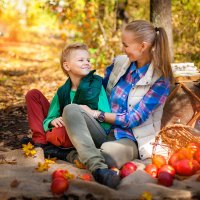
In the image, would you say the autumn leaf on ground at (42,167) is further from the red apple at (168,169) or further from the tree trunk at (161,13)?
the tree trunk at (161,13)

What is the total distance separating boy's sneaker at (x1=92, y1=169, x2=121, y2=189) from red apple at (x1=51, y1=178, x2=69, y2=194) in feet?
0.85

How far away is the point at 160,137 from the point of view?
386 centimetres

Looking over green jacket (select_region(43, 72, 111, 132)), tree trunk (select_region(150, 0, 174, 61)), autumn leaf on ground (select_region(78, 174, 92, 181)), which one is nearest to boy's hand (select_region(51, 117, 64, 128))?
green jacket (select_region(43, 72, 111, 132))

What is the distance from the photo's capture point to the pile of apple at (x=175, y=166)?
10.7ft

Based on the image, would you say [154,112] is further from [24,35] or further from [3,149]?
[24,35]

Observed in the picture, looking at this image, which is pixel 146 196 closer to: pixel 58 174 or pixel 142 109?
pixel 58 174

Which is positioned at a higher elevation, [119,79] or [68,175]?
[119,79]

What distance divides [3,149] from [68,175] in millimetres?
1279

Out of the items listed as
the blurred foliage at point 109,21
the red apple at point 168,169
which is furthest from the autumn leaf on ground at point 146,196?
the blurred foliage at point 109,21

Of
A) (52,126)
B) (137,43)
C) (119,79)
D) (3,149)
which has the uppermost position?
(137,43)

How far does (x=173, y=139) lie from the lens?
3.88m

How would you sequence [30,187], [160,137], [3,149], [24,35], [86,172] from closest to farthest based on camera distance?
1. [30,187]
2. [86,172]
3. [160,137]
4. [3,149]
5. [24,35]

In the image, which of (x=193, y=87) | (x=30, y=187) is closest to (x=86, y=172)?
(x=30, y=187)

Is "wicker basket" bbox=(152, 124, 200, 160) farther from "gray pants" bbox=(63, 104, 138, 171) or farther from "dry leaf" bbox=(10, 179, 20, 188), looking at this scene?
"dry leaf" bbox=(10, 179, 20, 188)
